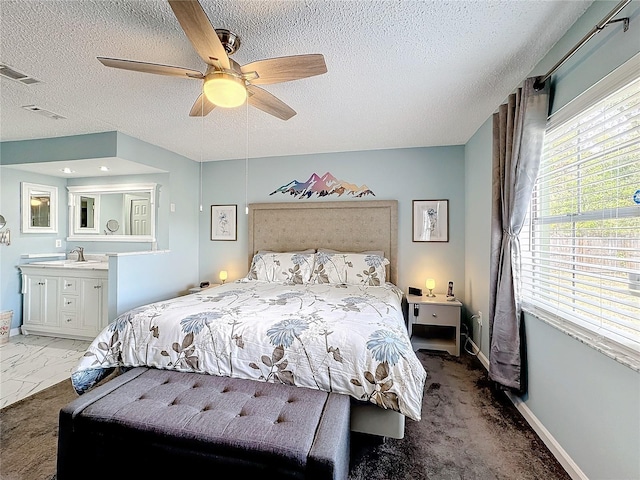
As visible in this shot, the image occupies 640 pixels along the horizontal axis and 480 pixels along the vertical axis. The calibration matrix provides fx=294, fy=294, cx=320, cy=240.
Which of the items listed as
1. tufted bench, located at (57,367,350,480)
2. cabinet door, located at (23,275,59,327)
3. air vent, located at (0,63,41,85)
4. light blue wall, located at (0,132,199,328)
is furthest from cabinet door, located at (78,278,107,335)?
tufted bench, located at (57,367,350,480)

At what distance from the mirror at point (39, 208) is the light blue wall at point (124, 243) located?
2.5 inches

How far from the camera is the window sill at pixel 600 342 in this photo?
1.22 m

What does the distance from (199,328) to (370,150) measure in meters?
3.03

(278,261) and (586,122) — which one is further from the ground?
(586,122)

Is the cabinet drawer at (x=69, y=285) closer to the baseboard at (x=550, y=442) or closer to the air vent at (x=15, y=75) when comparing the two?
the air vent at (x=15, y=75)

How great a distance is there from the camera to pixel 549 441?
69.1 inches

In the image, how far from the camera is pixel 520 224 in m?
2.07

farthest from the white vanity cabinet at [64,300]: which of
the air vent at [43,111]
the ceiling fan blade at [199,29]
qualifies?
the ceiling fan blade at [199,29]

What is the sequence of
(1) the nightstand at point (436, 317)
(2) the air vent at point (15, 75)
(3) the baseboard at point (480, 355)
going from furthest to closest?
(1) the nightstand at point (436, 317)
(3) the baseboard at point (480, 355)
(2) the air vent at point (15, 75)

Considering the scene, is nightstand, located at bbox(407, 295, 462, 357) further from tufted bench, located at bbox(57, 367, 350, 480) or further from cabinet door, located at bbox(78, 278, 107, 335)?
cabinet door, located at bbox(78, 278, 107, 335)

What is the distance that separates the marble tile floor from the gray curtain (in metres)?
3.73

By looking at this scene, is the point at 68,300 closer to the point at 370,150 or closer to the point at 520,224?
the point at 370,150

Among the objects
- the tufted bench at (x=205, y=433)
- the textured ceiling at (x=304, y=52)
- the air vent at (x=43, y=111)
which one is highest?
the textured ceiling at (x=304, y=52)

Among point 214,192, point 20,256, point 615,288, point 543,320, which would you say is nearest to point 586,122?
point 615,288
